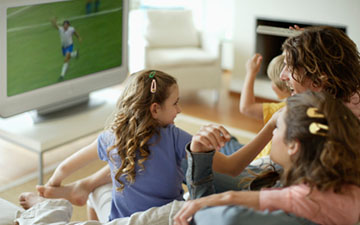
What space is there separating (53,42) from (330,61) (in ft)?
6.27

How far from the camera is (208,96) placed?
5.17 metres

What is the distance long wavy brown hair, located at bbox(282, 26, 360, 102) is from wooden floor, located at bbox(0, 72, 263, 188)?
210 centimetres

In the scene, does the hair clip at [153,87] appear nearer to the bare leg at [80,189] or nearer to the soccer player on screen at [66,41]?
the bare leg at [80,189]

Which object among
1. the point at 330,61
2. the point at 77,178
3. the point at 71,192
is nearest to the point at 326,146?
the point at 330,61

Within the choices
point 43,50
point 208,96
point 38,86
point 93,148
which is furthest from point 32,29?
point 208,96

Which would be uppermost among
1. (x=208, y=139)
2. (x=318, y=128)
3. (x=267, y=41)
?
(x=318, y=128)

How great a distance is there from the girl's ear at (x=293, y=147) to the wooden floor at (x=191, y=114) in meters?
2.30

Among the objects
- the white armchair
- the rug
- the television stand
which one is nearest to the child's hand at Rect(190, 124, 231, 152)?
the rug

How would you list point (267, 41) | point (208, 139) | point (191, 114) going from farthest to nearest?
1. point (267, 41)
2. point (191, 114)
3. point (208, 139)

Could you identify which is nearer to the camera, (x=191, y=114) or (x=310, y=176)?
(x=310, y=176)

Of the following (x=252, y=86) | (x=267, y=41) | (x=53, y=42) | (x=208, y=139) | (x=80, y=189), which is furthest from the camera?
(x=267, y=41)

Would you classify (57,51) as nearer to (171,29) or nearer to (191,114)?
(191,114)

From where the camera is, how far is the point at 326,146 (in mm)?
1161

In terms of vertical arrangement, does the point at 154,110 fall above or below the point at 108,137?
above
